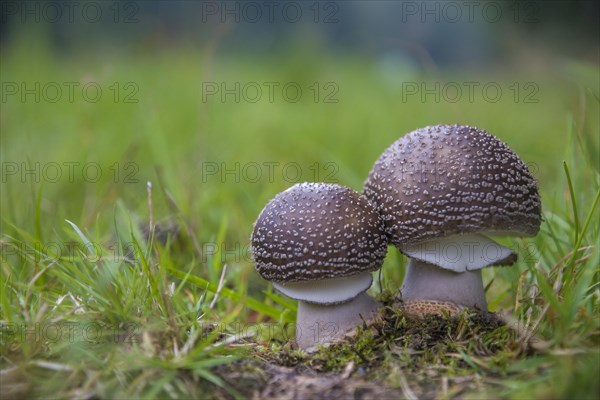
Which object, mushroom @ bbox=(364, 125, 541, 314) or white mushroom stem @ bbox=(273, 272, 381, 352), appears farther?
white mushroom stem @ bbox=(273, 272, 381, 352)

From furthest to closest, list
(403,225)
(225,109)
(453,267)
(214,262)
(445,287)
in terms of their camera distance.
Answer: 1. (225,109)
2. (214,262)
3. (445,287)
4. (453,267)
5. (403,225)

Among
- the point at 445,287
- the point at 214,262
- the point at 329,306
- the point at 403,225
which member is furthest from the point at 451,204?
the point at 214,262

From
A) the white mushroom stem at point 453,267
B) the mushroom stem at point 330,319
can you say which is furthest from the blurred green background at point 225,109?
the white mushroom stem at point 453,267

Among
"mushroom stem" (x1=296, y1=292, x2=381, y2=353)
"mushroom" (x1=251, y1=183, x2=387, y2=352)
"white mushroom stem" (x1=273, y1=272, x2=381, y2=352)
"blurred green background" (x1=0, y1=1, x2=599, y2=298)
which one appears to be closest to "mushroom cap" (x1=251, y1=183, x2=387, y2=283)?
"mushroom" (x1=251, y1=183, x2=387, y2=352)

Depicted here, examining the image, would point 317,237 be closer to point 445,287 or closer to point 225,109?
point 445,287

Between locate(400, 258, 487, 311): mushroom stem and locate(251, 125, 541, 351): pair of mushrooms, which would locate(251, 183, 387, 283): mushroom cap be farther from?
locate(400, 258, 487, 311): mushroom stem

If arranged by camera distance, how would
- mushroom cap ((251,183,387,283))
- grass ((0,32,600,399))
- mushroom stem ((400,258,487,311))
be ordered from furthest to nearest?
mushroom stem ((400,258,487,311))
mushroom cap ((251,183,387,283))
grass ((0,32,600,399))

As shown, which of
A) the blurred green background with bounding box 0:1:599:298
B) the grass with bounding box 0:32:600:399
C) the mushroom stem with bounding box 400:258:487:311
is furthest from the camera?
the blurred green background with bounding box 0:1:599:298
